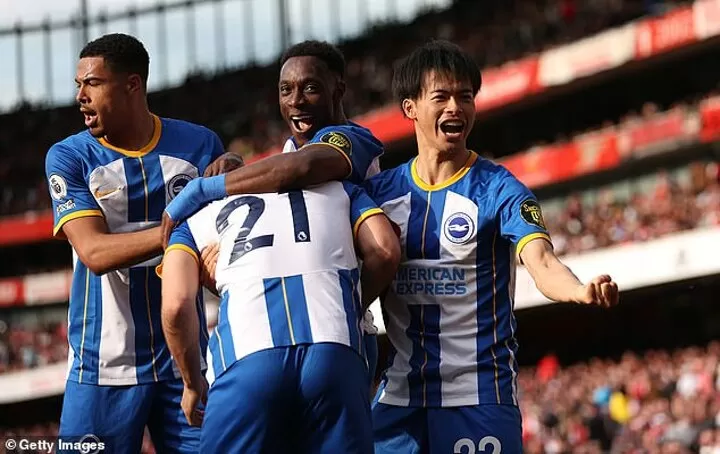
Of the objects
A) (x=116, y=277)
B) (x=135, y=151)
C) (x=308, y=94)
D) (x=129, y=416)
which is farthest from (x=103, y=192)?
(x=308, y=94)

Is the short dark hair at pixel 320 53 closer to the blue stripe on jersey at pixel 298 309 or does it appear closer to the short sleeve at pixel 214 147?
the short sleeve at pixel 214 147

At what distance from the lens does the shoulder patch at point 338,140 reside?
5.12 m

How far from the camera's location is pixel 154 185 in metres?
5.85

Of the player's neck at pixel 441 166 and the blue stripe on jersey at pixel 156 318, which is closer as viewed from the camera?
the player's neck at pixel 441 166

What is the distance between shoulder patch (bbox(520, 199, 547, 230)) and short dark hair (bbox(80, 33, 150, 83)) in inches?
69.9

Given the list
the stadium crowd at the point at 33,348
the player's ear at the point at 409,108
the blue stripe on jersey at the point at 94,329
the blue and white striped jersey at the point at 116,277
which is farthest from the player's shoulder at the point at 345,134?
the stadium crowd at the point at 33,348

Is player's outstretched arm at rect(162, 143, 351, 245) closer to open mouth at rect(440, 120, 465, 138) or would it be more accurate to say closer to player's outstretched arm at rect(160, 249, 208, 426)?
player's outstretched arm at rect(160, 249, 208, 426)

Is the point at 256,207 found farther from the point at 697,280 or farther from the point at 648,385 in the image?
the point at 697,280

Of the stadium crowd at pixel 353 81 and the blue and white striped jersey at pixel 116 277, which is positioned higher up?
the stadium crowd at pixel 353 81

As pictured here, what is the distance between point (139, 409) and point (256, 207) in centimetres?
138

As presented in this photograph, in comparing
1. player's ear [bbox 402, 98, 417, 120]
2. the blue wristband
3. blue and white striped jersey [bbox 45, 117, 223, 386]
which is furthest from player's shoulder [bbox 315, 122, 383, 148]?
blue and white striped jersey [bbox 45, 117, 223, 386]

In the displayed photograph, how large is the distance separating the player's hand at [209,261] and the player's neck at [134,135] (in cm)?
127

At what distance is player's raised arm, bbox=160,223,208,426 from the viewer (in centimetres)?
467

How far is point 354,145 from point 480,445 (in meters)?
1.23
